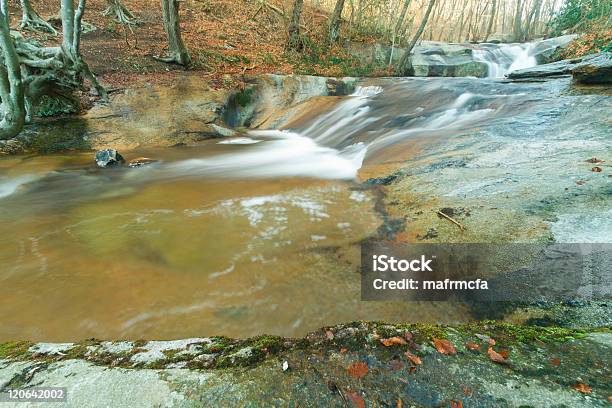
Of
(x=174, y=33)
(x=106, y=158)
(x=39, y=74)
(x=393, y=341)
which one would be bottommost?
(x=393, y=341)

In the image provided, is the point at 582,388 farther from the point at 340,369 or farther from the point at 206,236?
the point at 206,236

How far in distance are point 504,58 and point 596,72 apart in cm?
1344

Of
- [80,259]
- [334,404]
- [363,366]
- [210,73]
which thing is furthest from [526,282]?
[210,73]

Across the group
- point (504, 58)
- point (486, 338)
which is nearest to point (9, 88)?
point (486, 338)

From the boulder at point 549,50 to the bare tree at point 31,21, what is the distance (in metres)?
22.0

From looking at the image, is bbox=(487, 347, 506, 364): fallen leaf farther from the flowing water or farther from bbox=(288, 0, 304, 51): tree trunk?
bbox=(288, 0, 304, 51): tree trunk

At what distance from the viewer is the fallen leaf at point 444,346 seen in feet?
5.16

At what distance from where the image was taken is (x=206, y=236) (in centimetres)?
386

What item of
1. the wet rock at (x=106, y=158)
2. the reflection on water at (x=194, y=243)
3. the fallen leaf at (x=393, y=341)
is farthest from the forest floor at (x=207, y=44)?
the fallen leaf at (x=393, y=341)

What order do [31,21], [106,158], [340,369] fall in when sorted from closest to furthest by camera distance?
1. [340,369]
2. [106,158]
3. [31,21]

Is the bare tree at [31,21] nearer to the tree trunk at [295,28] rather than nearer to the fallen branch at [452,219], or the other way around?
the tree trunk at [295,28]

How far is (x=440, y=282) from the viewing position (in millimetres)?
2758

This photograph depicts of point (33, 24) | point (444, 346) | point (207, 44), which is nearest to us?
point (444, 346)

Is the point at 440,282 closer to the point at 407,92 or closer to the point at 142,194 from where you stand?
the point at 142,194
